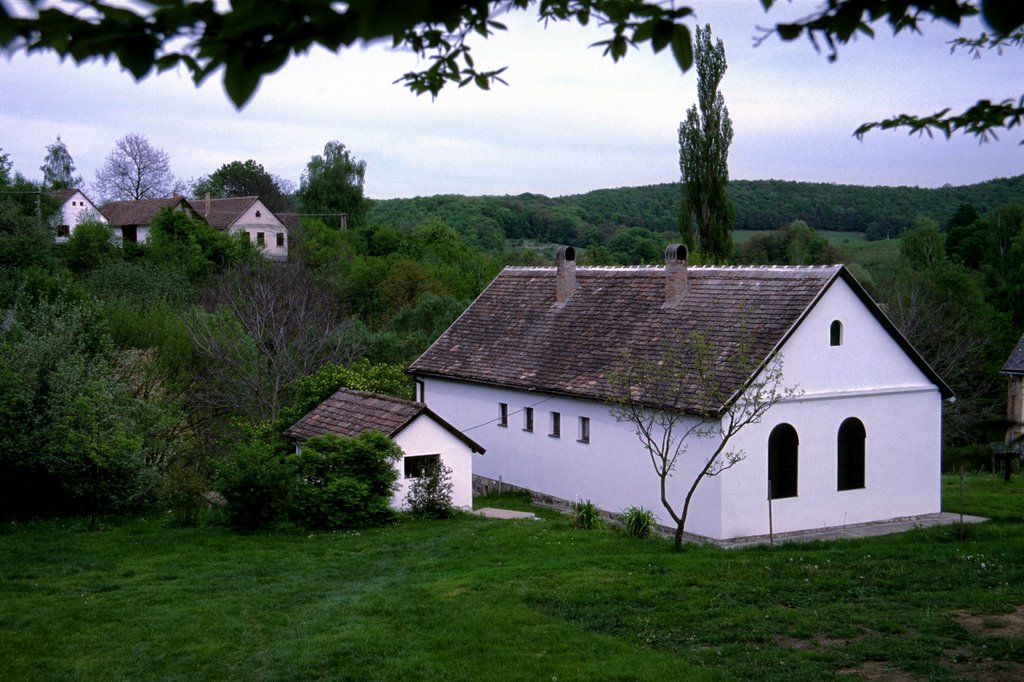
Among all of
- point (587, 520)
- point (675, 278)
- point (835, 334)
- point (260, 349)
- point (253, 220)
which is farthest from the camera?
point (253, 220)

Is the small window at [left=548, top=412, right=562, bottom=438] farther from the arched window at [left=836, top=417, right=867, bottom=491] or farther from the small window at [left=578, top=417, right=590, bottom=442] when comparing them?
the arched window at [left=836, top=417, right=867, bottom=491]

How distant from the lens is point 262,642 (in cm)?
1119

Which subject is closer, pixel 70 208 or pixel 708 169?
pixel 708 169

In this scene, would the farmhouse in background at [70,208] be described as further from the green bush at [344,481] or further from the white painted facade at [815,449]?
the green bush at [344,481]

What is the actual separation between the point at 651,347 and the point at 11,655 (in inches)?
654

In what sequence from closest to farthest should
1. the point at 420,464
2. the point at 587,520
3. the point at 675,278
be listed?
the point at 587,520 → the point at 420,464 → the point at 675,278

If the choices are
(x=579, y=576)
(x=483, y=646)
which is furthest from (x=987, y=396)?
(x=483, y=646)

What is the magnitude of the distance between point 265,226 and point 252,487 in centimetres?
5235

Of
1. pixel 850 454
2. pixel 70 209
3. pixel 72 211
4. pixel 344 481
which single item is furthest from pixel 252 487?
pixel 72 211

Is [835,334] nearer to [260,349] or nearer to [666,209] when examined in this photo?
[260,349]

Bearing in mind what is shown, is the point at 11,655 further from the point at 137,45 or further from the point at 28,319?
the point at 28,319

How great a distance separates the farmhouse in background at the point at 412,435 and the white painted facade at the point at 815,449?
3681mm

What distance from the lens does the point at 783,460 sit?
21859mm

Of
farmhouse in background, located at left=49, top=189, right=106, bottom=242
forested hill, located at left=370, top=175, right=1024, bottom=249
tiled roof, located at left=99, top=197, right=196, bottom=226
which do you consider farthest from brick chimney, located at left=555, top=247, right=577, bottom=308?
forested hill, located at left=370, top=175, right=1024, bottom=249
